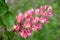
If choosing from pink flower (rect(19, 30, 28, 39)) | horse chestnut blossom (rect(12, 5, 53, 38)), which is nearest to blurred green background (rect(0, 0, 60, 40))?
horse chestnut blossom (rect(12, 5, 53, 38))

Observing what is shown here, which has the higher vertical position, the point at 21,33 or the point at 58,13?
the point at 58,13

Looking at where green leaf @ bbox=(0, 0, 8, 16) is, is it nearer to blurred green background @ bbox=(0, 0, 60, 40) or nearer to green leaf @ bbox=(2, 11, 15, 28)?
green leaf @ bbox=(2, 11, 15, 28)

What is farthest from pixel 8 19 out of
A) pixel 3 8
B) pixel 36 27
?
pixel 36 27

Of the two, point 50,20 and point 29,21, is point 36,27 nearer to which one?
point 29,21

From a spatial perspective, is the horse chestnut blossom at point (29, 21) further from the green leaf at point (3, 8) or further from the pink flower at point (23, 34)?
the green leaf at point (3, 8)

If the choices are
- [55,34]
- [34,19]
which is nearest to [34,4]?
[55,34]

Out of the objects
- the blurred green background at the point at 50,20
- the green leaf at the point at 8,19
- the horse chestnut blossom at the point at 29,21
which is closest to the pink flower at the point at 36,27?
the horse chestnut blossom at the point at 29,21

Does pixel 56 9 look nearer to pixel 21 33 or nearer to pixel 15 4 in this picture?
pixel 15 4

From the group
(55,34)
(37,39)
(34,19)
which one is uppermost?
(55,34)
